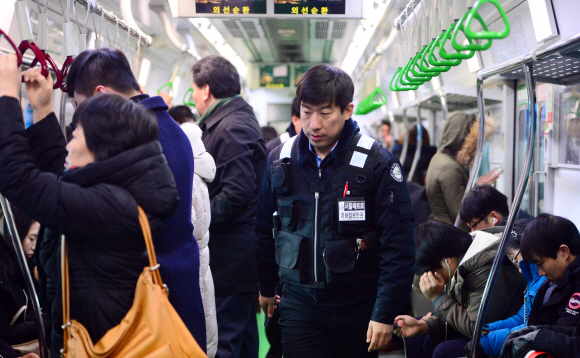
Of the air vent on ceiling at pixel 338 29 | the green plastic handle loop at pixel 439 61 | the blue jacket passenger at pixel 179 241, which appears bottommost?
the blue jacket passenger at pixel 179 241

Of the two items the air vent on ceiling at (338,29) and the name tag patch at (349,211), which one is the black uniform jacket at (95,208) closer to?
the name tag patch at (349,211)

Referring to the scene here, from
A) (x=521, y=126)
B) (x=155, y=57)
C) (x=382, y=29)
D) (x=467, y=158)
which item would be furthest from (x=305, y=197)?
(x=155, y=57)

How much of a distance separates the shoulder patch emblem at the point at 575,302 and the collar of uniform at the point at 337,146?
1134 mm

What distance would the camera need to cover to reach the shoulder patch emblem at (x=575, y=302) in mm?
2343

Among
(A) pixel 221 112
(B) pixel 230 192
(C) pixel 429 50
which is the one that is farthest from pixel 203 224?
(C) pixel 429 50

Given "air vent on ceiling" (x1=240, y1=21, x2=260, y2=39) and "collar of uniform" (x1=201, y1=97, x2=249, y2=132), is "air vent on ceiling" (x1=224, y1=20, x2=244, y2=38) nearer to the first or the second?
"air vent on ceiling" (x1=240, y1=21, x2=260, y2=39)

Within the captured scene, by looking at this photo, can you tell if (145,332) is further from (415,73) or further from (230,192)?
(415,73)

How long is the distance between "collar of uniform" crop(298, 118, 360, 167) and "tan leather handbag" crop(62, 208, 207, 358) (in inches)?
43.0

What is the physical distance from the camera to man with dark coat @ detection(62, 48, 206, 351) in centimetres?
187

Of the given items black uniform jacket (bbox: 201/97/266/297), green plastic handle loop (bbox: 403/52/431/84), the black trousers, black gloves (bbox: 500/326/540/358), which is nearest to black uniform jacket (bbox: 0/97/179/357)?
the black trousers

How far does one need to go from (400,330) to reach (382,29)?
5.69m

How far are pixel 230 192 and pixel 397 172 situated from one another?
3.37 feet

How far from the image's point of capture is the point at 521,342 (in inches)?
90.8

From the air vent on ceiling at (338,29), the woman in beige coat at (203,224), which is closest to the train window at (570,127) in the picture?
the woman in beige coat at (203,224)
